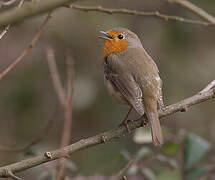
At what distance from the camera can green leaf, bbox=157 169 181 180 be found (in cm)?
395

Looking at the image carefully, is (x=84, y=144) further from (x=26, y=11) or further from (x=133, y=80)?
(x=133, y=80)

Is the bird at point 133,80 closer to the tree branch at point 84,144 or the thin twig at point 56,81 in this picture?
the tree branch at point 84,144

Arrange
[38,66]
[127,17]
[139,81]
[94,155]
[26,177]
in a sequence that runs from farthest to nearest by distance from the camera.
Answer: [127,17] < [38,66] < [94,155] < [26,177] < [139,81]

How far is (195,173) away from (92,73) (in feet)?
10.9

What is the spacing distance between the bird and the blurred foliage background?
1.49 metres

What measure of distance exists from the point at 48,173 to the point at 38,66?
3.12m

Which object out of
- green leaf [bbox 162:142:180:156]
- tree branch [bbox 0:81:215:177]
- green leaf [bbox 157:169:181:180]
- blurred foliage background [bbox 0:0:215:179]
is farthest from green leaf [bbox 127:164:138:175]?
blurred foliage background [bbox 0:0:215:179]

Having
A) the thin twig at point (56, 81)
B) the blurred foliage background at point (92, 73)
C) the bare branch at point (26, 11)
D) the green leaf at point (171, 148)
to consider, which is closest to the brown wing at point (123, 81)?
the green leaf at point (171, 148)

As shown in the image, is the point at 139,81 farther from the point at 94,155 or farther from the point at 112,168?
the point at 94,155

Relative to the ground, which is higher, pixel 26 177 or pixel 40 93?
pixel 40 93

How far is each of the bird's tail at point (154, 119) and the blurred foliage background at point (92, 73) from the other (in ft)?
7.03

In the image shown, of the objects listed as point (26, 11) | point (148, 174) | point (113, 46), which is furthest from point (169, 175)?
point (26, 11)

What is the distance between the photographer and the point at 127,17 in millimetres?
7344

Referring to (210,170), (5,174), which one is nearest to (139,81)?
(210,170)
